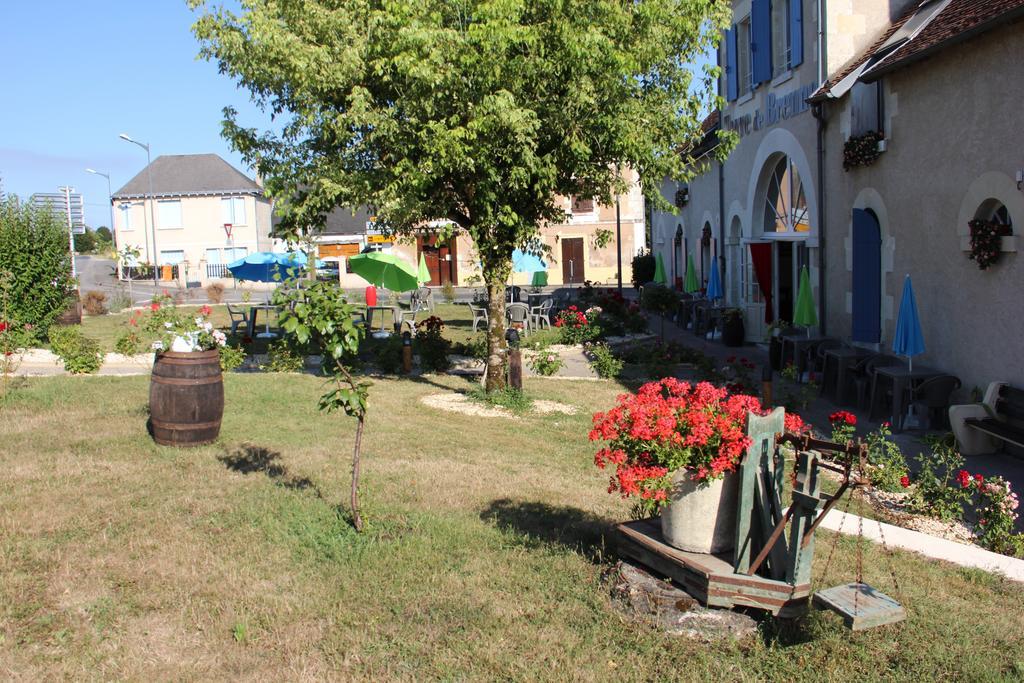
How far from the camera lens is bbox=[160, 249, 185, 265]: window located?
53938 mm

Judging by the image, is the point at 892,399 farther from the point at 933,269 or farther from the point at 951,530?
the point at 951,530

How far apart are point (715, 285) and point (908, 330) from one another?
8.40m

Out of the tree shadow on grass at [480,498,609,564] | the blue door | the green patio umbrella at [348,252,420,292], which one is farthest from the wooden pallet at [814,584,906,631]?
the green patio umbrella at [348,252,420,292]

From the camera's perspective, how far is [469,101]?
995cm

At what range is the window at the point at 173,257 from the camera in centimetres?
5394

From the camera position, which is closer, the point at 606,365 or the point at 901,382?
the point at 901,382

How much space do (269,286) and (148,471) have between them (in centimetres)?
3835

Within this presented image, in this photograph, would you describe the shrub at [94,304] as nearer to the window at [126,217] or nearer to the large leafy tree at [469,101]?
the large leafy tree at [469,101]

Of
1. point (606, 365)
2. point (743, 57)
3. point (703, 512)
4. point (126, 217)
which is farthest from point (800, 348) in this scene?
point (126, 217)

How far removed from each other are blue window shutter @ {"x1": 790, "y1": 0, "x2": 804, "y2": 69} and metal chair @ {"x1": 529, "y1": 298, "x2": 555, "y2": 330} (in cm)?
778

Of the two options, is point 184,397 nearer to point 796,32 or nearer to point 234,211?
point 796,32

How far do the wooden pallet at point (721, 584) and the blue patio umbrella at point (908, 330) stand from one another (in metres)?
6.19

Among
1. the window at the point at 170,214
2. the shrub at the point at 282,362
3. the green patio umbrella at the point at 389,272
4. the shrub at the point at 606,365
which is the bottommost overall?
the shrub at the point at 606,365

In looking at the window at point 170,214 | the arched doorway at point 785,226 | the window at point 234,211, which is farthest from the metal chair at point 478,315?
the window at point 170,214
